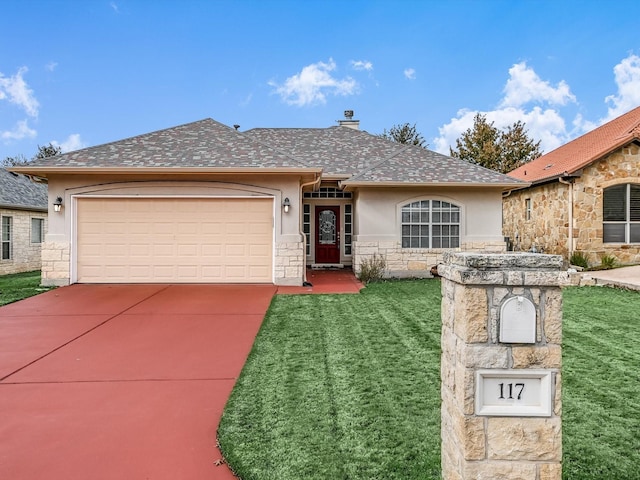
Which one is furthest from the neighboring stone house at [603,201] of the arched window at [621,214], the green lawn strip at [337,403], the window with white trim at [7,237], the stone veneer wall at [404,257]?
the window with white trim at [7,237]

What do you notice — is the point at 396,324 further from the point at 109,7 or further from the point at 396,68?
the point at 396,68

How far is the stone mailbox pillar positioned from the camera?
2082 mm

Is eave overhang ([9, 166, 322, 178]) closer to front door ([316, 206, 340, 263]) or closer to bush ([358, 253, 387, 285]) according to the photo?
bush ([358, 253, 387, 285])

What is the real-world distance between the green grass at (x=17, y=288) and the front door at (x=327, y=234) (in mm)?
8058

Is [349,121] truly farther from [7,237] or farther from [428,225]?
[7,237]

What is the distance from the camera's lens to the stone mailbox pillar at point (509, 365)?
6.83 feet

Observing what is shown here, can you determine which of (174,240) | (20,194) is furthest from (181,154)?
(20,194)

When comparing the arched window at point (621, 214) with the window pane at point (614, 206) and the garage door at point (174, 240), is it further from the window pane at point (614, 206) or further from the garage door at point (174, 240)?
the garage door at point (174, 240)

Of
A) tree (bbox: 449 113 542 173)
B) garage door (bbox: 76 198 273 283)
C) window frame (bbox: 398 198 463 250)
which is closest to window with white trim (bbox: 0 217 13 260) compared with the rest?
garage door (bbox: 76 198 273 283)

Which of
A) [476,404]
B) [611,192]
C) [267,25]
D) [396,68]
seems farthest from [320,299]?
[396,68]

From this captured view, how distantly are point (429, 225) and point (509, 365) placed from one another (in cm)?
1054

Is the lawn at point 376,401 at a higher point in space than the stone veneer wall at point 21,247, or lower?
lower

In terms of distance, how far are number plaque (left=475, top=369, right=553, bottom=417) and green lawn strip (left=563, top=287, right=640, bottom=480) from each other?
898 millimetres

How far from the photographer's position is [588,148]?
14266 millimetres
